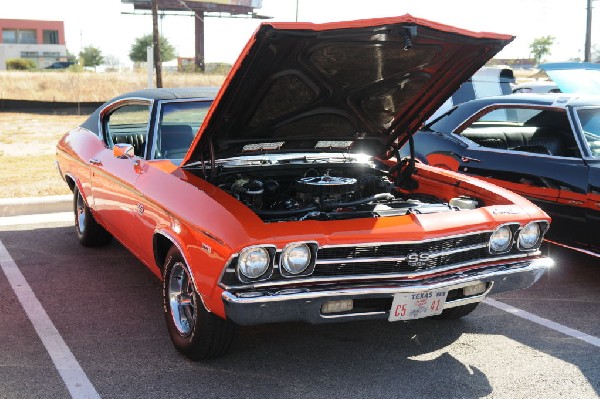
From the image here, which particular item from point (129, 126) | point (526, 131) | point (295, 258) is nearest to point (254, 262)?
point (295, 258)

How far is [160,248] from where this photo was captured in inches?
171

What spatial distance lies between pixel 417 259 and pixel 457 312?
3.86 feet

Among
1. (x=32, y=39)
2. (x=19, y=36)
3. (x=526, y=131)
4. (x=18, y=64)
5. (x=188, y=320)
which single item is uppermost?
(x=526, y=131)

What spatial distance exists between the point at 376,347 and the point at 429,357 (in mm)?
324

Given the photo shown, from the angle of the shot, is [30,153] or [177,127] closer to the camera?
[177,127]

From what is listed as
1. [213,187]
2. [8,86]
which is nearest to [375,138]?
[213,187]

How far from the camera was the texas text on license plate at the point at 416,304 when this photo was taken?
11.8 ft

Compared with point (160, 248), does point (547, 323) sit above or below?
below

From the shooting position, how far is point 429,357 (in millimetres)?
4074

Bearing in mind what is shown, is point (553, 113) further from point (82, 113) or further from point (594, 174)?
point (82, 113)

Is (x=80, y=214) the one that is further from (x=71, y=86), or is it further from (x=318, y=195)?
(x=71, y=86)

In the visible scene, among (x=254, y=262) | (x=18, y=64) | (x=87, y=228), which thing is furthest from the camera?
(x=18, y=64)

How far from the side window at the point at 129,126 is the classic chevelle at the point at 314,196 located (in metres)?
0.04

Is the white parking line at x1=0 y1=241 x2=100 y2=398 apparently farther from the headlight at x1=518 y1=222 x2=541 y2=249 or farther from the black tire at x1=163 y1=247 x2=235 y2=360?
the headlight at x1=518 y1=222 x2=541 y2=249
